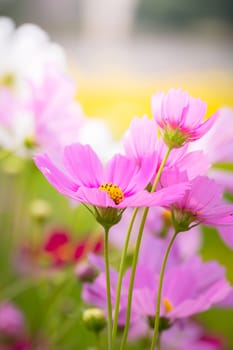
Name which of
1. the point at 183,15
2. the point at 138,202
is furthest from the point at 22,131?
the point at 183,15

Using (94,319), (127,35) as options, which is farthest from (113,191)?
(127,35)

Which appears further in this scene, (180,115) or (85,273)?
(85,273)

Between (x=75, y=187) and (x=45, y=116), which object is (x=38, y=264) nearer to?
(x=45, y=116)

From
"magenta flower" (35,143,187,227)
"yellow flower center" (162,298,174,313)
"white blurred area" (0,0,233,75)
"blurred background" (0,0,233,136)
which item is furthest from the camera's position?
"white blurred area" (0,0,233,75)

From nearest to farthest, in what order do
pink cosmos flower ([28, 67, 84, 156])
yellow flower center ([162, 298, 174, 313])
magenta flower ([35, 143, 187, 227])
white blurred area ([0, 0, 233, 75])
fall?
magenta flower ([35, 143, 187, 227]) → yellow flower center ([162, 298, 174, 313]) → pink cosmos flower ([28, 67, 84, 156]) → white blurred area ([0, 0, 233, 75])

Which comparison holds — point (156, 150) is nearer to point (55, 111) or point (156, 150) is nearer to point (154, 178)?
point (154, 178)

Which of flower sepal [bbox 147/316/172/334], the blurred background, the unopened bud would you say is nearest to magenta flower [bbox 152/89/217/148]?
flower sepal [bbox 147/316/172/334]

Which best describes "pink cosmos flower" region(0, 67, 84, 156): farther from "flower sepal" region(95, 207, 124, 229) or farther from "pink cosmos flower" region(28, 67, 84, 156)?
"flower sepal" region(95, 207, 124, 229)
